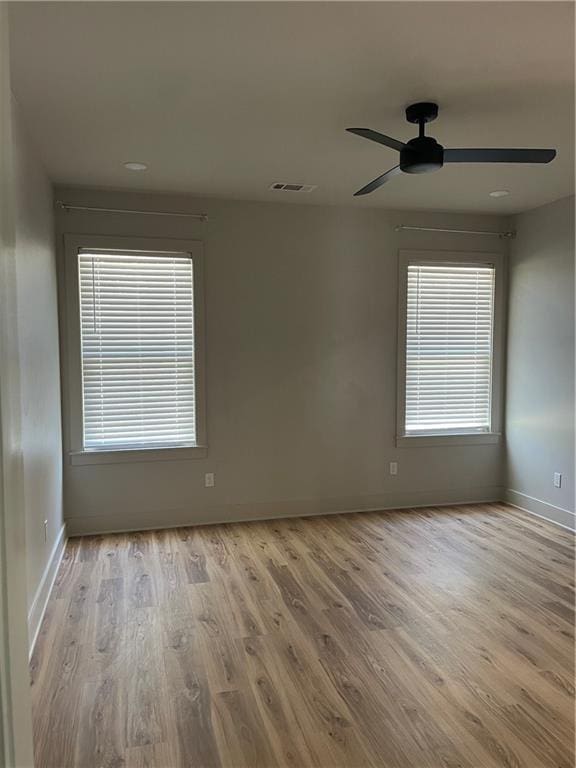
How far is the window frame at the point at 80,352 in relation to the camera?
13.7ft

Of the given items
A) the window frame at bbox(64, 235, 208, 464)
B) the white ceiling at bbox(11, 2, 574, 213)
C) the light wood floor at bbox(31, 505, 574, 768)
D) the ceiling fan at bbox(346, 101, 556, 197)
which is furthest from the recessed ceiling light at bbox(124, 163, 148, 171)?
the light wood floor at bbox(31, 505, 574, 768)

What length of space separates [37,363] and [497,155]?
269cm

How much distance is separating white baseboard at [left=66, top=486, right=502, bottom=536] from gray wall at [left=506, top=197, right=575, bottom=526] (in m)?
0.55

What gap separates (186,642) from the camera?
8.91ft

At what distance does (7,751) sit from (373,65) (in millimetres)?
2558


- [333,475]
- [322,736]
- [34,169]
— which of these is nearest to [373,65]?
[34,169]

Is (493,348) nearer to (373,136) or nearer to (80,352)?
(373,136)

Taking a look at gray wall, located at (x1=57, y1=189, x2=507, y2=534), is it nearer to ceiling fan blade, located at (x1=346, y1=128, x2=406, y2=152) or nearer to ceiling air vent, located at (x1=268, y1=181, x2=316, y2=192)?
ceiling air vent, located at (x1=268, y1=181, x2=316, y2=192)

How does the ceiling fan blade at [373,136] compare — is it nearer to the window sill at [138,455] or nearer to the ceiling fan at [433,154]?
the ceiling fan at [433,154]

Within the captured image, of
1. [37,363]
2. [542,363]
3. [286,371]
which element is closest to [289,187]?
[286,371]

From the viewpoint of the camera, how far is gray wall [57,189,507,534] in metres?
4.43

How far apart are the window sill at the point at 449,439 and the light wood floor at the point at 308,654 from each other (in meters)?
1.08

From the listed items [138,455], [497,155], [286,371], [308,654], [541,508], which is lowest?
[308,654]

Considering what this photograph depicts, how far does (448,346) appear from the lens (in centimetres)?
511
